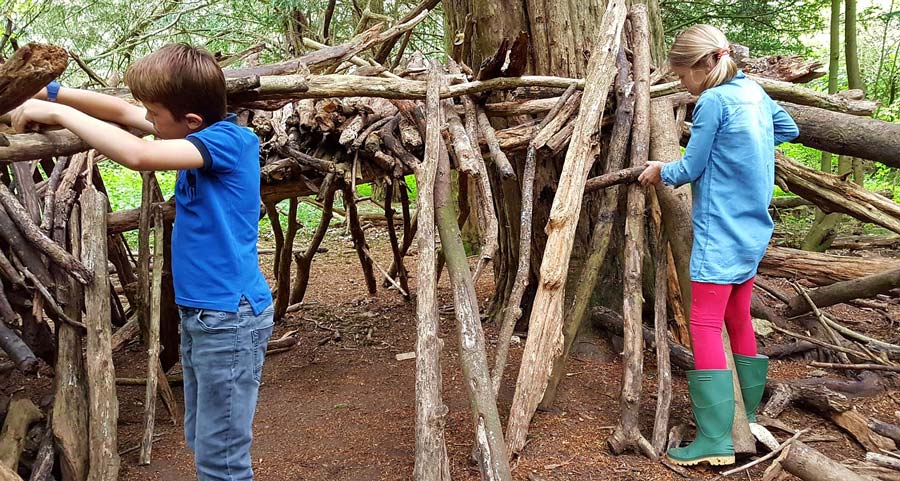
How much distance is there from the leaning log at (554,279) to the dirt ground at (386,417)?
0.86ft

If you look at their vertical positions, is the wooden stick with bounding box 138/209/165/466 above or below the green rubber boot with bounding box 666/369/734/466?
above

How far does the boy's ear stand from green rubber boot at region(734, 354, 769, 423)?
2586mm

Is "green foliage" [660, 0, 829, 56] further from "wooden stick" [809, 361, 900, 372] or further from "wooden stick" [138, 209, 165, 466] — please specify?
"wooden stick" [138, 209, 165, 466]

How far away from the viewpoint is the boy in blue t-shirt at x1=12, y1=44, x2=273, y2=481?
1.98 m

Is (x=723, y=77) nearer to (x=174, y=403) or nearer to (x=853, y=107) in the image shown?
(x=853, y=107)

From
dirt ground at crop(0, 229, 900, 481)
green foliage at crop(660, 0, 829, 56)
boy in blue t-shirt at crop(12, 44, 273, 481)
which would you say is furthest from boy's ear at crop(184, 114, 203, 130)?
green foliage at crop(660, 0, 829, 56)

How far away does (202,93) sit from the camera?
79.7 inches

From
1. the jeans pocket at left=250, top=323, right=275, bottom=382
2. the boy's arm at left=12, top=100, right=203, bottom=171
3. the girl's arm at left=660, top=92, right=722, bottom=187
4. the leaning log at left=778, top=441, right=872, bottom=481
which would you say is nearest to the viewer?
the boy's arm at left=12, top=100, right=203, bottom=171

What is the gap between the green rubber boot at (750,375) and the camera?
3.20 meters

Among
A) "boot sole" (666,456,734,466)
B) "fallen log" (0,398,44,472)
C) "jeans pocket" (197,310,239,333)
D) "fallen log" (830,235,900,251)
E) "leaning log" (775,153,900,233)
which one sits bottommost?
"fallen log" (830,235,900,251)

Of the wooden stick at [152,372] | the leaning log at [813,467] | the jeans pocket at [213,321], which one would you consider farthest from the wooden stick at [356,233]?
the leaning log at [813,467]

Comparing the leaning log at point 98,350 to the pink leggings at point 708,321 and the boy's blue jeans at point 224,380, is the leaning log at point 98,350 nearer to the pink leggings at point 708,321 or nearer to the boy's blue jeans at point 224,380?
the boy's blue jeans at point 224,380

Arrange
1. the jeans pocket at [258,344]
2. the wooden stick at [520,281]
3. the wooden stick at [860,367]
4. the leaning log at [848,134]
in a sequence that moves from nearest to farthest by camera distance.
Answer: the jeans pocket at [258,344] → the wooden stick at [520,281] → the leaning log at [848,134] → the wooden stick at [860,367]

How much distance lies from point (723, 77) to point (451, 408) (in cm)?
208
